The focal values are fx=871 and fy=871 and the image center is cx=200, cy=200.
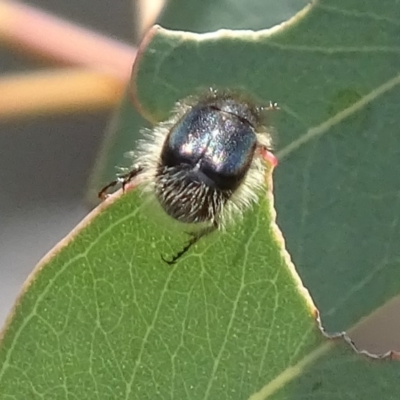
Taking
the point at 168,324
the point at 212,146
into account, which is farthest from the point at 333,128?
the point at 168,324

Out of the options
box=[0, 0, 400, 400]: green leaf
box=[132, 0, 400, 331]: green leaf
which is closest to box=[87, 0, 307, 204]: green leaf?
box=[132, 0, 400, 331]: green leaf

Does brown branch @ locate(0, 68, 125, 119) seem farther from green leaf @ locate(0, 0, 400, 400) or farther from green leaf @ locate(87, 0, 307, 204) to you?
green leaf @ locate(0, 0, 400, 400)

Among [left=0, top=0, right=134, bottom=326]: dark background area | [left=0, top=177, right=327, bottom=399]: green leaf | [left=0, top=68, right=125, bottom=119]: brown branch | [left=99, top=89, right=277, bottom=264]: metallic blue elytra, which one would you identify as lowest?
[left=0, top=0, right=134, bottom=326]: dark background area

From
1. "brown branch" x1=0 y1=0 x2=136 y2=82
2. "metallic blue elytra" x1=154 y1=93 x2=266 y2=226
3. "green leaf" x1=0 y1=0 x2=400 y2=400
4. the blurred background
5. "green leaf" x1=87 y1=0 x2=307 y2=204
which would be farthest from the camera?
the blurred background

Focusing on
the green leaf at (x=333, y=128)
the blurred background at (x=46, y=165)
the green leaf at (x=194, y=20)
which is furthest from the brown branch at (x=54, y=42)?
the blurred background at (x=46, y=165)

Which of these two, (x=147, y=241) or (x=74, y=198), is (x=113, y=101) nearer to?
(x=147, y=241)

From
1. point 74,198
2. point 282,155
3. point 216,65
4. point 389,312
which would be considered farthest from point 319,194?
point 74,198
